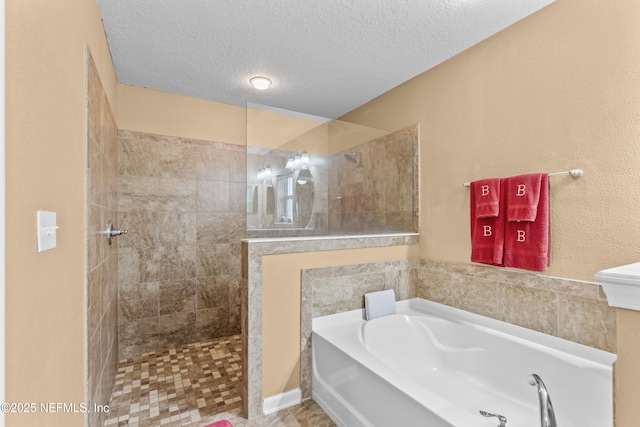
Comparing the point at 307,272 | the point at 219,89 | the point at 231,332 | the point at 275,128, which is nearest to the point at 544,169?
the point at 307,272

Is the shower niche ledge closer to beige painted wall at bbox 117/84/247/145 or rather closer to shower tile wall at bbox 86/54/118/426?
shower tile wall at bbox 86/54/118/426

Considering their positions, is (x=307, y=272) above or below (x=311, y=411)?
above

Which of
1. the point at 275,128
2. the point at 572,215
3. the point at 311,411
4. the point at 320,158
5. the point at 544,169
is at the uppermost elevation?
the point at 275,128

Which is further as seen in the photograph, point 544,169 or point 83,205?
point 544,169

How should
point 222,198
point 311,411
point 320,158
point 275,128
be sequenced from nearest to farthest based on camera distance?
point 311,411 → point 275,128 → point 320,158 → point 222,198

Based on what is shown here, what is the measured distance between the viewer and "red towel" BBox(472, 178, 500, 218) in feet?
6.52

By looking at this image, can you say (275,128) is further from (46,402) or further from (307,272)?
(46,402)

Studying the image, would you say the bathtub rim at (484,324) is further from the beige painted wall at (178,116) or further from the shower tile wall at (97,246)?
the beige painted wall at (178,116)

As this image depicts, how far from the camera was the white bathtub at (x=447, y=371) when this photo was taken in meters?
1.46

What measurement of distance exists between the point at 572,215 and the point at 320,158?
1815 millimetres

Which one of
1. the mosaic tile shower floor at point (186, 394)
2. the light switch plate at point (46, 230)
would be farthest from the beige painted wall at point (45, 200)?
the mosaic tile shower floor at point (186, 394)

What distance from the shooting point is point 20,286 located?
2.21ft

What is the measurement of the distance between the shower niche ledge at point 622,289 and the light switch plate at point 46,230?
126 cm

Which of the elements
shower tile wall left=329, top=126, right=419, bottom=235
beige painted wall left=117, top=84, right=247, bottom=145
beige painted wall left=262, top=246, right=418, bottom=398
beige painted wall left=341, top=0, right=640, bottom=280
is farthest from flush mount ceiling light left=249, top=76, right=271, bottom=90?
beige painted wall left=262, top=246, right=418, bottom=398
